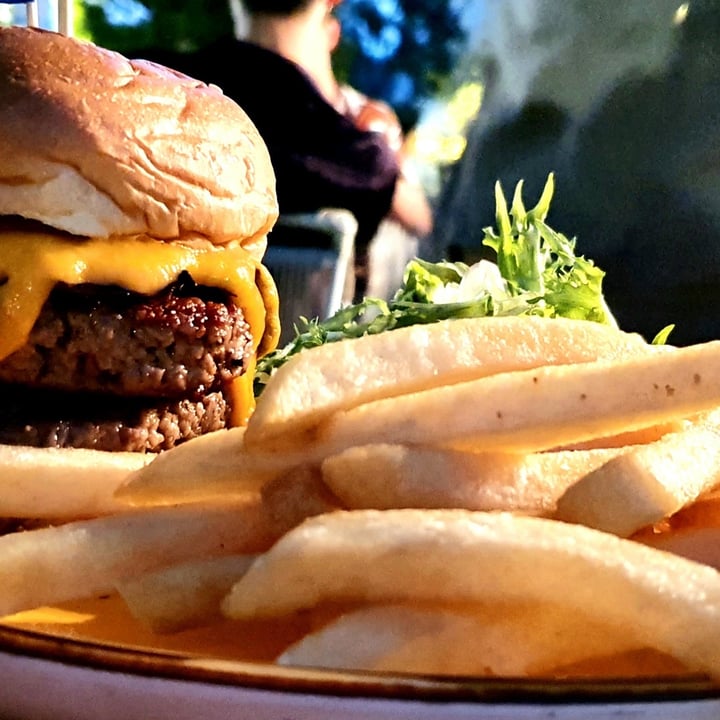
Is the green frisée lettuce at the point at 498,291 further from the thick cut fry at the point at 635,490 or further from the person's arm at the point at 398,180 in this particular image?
the person's arm at the point at 398,180

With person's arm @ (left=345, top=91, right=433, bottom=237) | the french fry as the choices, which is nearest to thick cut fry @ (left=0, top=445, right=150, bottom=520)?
the french fry

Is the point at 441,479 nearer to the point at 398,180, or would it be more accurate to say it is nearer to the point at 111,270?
the point at 111,270

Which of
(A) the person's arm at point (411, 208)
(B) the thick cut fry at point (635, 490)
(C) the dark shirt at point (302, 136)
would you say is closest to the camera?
(B) the thick cut fry at point (635, 490)

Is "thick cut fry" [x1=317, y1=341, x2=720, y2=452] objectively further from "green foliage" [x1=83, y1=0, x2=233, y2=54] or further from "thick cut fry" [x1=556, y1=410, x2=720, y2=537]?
"green foliage" [x1=83, y1=0, x2=233, y2=54]

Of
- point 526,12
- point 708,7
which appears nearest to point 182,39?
point 526,12

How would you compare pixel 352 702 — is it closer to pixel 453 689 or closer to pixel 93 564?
pixel 453 689

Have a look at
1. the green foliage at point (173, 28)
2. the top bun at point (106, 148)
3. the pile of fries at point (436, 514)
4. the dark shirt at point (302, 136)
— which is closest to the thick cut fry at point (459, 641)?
the pile of fries at point (436, 514)
